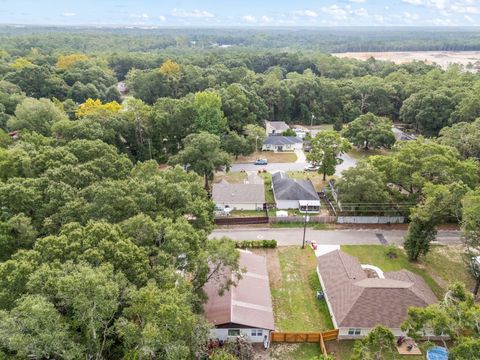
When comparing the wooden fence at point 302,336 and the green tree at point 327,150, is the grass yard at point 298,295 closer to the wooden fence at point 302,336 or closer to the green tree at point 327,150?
the wooden fence at point 302,336

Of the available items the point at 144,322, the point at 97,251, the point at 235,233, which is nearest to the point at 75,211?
the point at 97,251

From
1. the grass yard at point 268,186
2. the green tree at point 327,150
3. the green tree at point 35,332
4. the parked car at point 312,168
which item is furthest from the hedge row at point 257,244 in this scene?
the parked car at point 312,168

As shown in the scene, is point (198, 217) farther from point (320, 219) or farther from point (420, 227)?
point (420, 227)

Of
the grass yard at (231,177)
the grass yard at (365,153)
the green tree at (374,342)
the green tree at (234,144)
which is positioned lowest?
the grass yard at (231,177)

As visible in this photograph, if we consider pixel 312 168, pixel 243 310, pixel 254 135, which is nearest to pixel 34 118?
pixel 254 135

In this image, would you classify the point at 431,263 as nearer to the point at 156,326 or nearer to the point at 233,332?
the point at 233,332

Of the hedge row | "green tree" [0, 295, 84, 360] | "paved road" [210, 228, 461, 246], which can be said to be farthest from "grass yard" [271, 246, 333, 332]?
"green tree" [0, 295, 84, 360]
